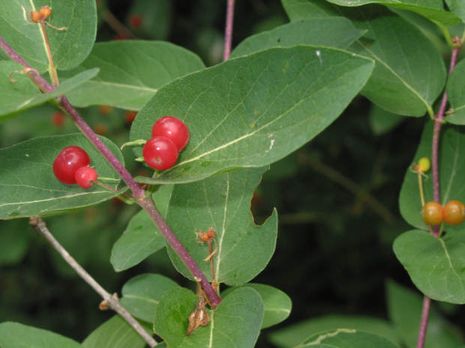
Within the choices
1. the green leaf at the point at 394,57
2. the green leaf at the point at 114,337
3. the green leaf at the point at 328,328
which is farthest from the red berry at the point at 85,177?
the green leaf at the point at 328,328

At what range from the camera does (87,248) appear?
3.87 meters

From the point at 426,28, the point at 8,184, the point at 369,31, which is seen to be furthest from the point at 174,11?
the point at 8,184

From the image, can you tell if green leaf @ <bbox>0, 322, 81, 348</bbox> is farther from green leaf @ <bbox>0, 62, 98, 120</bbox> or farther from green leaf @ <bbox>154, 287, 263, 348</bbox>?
green leaf @ <bbox>0, 62, 98, 120</bbox>

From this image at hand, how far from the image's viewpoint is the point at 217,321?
149cm

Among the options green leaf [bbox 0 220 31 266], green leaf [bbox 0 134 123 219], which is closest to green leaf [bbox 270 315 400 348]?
green leaf [bbox 0 220 31 266]

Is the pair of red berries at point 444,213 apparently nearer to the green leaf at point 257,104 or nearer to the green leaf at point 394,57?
the green leaf at point 394,57

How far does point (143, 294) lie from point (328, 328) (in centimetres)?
146

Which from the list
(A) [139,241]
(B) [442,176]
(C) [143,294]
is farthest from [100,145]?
(B) [442,176]

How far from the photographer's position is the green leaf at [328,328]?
2.99m

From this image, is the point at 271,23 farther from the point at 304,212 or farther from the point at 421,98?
the point at 421,98

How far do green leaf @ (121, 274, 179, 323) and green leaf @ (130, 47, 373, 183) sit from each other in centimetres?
43

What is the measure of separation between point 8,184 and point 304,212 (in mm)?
2756

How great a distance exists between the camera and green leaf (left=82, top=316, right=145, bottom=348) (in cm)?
181

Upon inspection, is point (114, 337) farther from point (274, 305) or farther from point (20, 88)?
point (20, 88)
